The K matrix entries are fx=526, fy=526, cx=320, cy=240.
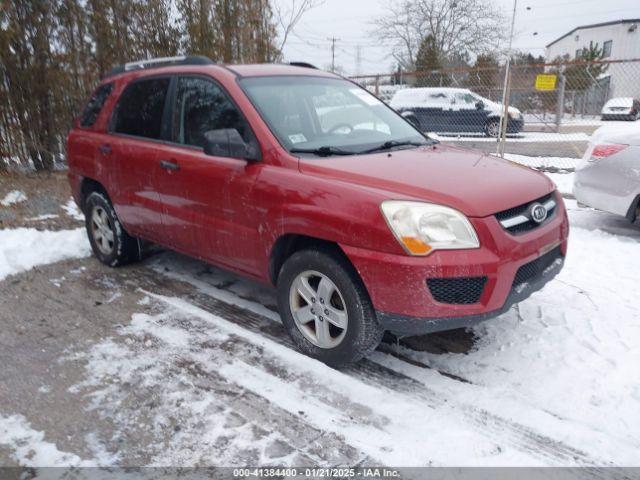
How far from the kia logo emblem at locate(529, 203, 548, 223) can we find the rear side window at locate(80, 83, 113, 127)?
3.90 m

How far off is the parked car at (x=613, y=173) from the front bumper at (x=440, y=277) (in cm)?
322

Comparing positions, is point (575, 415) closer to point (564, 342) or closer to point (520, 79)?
point (564, 342)

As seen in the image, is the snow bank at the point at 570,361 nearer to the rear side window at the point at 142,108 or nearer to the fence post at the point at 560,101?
the rear side window at the point at 142,108

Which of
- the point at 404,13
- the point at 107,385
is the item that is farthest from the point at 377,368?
the point at 404,13

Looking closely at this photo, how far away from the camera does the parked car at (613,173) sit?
546 centimetres

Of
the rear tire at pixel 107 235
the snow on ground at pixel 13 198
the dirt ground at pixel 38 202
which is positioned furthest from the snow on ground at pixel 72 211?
the rear tire at pixel 107 235

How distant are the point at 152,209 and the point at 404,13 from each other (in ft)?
129

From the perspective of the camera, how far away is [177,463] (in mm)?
2496

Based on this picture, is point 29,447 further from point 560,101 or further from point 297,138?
point 560,101

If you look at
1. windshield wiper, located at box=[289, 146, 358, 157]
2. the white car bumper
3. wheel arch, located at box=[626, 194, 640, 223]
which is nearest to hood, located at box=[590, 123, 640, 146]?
the white car bumper

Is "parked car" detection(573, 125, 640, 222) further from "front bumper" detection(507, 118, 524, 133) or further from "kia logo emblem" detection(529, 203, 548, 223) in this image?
"front bumper" detection(507, 118, 524, 133)

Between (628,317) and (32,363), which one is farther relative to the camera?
(628,317)

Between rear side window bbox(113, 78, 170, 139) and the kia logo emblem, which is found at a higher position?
rear side window bbox(113, 78, 170, 139)

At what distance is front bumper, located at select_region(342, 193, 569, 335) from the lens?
2781 mm
